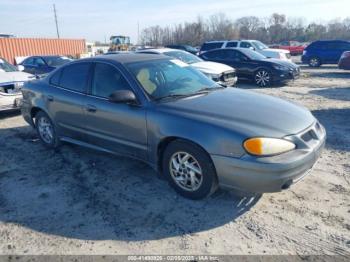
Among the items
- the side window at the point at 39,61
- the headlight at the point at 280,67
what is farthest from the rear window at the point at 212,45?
the side window at the point at 39,61

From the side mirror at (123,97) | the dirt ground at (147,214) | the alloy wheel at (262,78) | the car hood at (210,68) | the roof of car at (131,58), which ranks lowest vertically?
the dirt ground at (147,214)

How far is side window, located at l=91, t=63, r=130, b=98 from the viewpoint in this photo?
156 inches

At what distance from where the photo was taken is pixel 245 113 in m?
3.40

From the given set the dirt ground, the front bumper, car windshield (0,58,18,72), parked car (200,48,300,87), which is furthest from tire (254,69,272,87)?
the front bumper

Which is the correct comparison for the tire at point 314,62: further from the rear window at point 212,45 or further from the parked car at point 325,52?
the rear window at point 212,45

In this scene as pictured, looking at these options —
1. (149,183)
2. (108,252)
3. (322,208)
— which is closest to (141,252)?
(108,252)

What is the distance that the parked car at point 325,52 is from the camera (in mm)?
18422

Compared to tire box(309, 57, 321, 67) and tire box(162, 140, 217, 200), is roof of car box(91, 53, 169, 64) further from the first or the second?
tire box(309, 57, 321, 67)

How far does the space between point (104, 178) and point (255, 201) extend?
6.58 ft

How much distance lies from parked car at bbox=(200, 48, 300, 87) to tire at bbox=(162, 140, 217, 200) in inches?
352

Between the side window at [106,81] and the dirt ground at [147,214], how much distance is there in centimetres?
113

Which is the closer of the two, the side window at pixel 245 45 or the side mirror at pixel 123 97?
the side mirror at pixel 123 97

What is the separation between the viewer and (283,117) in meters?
3.39

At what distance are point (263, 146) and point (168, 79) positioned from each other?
5.70 ft
